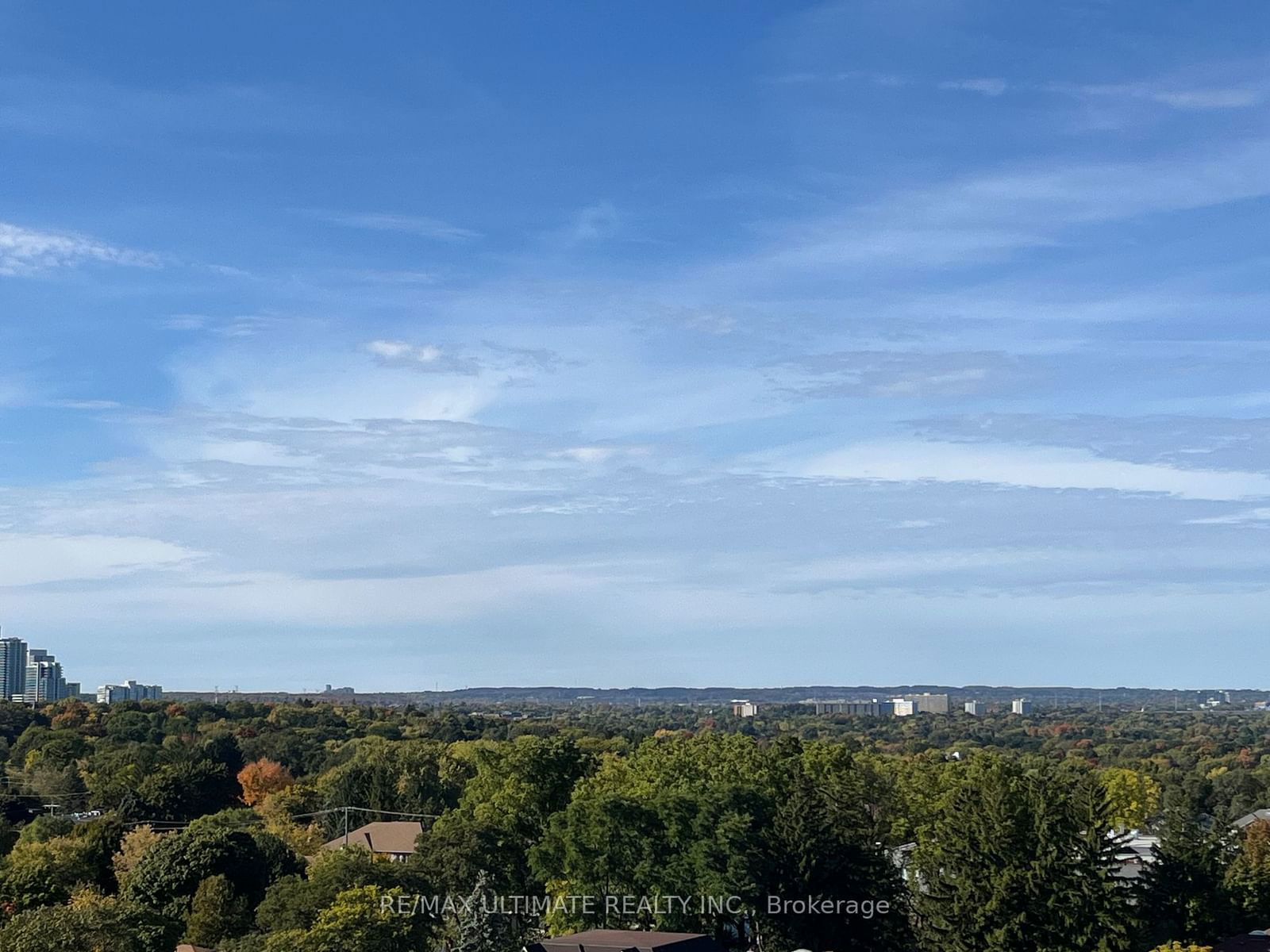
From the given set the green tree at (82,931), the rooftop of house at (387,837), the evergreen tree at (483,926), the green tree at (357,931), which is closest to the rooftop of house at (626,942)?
the evergreen tree at (483,926)

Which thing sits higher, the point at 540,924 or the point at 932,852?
the point at 932,852

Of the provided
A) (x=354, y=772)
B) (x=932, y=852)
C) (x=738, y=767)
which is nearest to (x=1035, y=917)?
(x=932, y=852)

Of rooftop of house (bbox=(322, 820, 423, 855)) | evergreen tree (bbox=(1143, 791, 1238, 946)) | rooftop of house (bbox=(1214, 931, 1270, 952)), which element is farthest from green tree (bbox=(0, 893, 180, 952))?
rooftop of house (bbox=(1214, 931, 1270, 952))

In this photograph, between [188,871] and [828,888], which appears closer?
[828,888]

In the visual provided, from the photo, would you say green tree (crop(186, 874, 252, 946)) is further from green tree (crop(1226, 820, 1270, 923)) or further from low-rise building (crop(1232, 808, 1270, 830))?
low-rise building (crop(1232, 808, 1270, 830))

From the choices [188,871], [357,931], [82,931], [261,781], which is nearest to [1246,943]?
[357,931]

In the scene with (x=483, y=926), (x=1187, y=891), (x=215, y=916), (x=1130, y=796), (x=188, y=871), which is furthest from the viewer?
(x=1130, y=796)

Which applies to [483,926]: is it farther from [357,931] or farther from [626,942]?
[626,942]

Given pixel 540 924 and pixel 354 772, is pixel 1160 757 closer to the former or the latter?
pixel 354 772
